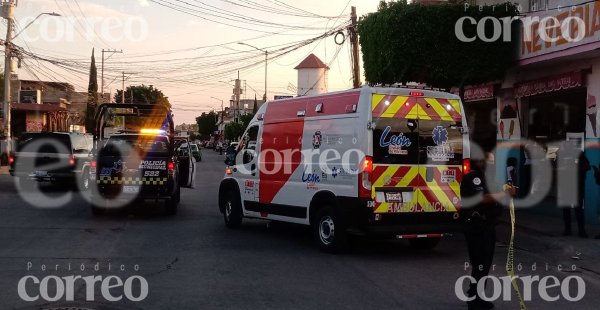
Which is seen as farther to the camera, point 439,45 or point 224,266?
point 439,45

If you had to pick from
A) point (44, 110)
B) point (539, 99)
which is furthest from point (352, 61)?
point (44, 110)

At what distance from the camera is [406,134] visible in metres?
9.06

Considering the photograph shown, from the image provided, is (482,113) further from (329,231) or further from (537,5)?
(329,231)

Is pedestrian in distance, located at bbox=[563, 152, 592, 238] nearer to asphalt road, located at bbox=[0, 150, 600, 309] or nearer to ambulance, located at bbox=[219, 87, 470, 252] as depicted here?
asphalt road, located at bbox=[0, 150, 600, 309]

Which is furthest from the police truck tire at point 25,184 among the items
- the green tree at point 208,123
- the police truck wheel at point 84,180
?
the green tree at point 208,123

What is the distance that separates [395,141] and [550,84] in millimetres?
7311

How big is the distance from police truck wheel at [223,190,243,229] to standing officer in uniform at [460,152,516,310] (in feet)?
20.1

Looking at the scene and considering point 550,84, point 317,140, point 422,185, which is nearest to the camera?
point 422,185

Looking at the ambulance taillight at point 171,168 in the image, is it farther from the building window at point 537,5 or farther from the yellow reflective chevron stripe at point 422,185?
the building window at point 537,5

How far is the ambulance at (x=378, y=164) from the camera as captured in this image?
8797 mm

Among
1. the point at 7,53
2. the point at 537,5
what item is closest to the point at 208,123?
the point at 7,53

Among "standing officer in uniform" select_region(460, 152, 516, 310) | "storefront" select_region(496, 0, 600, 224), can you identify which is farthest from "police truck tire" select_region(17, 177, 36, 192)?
"standing officer in uniform" select_region(460, 152, 516, 310)

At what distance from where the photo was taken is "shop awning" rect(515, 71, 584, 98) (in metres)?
13.5

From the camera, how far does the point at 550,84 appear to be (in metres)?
14.5
